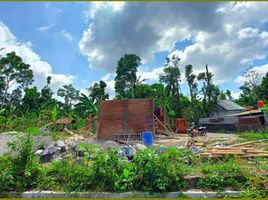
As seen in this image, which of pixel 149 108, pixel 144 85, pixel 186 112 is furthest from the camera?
pixel 144 85

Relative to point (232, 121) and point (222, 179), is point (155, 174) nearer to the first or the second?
point (222, 179)

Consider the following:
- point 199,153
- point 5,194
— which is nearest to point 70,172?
point 5,194

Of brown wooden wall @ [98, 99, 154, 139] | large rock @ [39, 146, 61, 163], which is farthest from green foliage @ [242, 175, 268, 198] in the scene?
brown wooden wall @ [98, 99, 154, 139]

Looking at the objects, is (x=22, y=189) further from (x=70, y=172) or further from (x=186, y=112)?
(x=186, y=112)

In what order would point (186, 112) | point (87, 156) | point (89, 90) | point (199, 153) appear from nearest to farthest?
point (87, 156)
point (199, 153)
point (186, 112)
point (89, 90)

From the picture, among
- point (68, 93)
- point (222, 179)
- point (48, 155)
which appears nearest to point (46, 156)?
point (48, 155)

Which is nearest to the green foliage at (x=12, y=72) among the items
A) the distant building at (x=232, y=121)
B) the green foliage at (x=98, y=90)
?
the green foliage at (x=98, y=90)

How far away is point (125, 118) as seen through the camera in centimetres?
1461

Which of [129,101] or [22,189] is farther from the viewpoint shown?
[129,101]

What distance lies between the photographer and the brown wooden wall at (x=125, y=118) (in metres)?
14.3

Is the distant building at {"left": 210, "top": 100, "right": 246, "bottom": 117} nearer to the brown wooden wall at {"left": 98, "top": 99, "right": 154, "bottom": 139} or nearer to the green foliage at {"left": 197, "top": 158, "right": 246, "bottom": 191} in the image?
the brown wooden wall at {"left": 98, "top": 99, "right": 154, "bottom": 139}

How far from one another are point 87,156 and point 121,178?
0.99m

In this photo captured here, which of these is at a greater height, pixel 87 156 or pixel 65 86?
pixel 65 86

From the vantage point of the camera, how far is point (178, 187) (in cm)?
372
